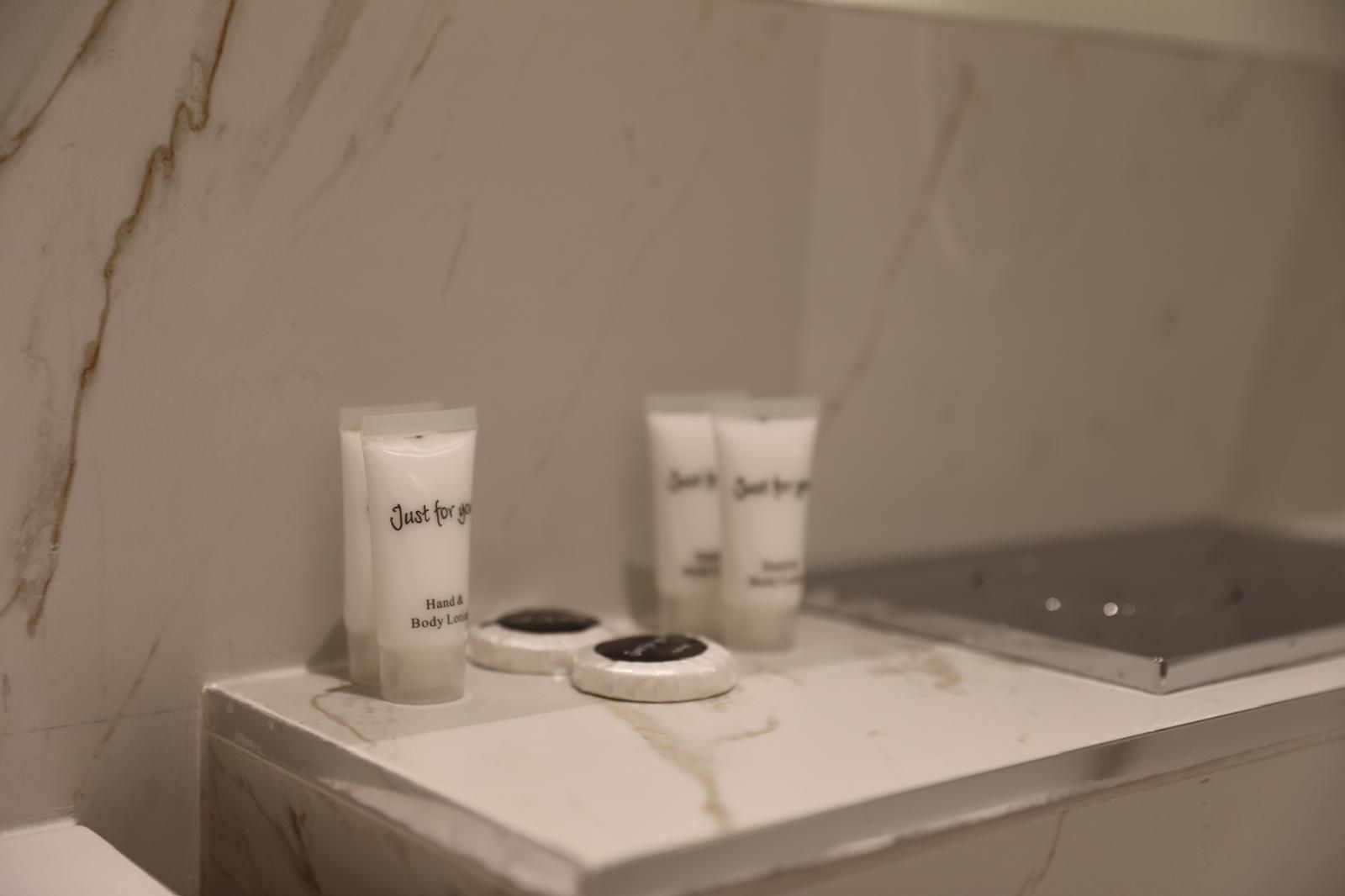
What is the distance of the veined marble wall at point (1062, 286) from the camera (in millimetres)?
976

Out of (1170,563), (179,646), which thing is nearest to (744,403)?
(179,646)

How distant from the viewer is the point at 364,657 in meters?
0.70

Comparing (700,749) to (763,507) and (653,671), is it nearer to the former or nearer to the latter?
(653,671)

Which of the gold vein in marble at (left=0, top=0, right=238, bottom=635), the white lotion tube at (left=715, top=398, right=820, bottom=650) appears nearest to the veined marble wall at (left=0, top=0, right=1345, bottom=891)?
the gold vein in marble at (left=0, top=0, right=238, bottom=635)

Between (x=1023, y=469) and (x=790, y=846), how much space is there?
638 mm

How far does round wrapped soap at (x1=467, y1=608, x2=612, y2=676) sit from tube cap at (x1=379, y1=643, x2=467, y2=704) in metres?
0.06

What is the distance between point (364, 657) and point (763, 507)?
0.23 m

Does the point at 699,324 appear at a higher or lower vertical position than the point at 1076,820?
higher

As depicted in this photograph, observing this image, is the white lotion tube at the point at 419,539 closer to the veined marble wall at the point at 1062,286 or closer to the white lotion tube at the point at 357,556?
the white lotion tube at the point at 357,556

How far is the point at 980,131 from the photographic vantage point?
1026mm

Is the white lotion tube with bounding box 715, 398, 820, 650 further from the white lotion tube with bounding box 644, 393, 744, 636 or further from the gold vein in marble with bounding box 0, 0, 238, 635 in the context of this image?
the gold vein in marble with bounding box 0, 0, 238, 635

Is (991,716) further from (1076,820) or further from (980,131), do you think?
(980,131)

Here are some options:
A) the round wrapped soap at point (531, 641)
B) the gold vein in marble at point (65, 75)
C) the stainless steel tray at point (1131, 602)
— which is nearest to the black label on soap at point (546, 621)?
the round wrapped soap at point (531, 641)

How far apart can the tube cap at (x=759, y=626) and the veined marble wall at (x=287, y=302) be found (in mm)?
105
